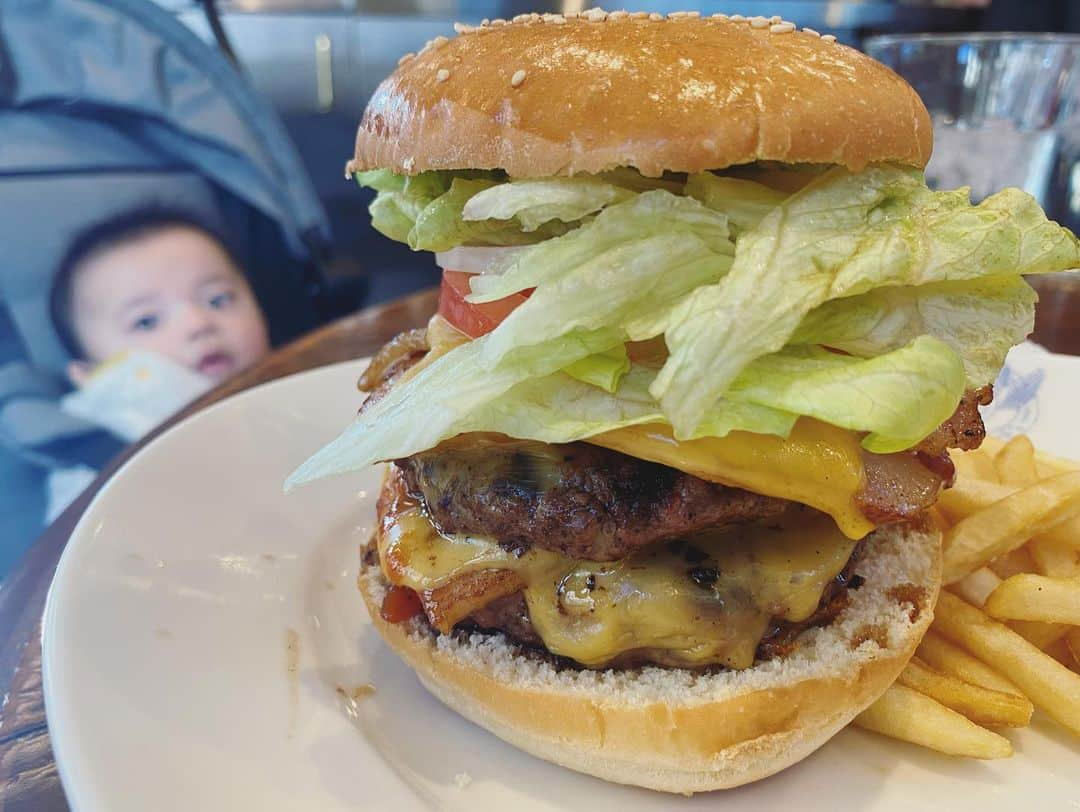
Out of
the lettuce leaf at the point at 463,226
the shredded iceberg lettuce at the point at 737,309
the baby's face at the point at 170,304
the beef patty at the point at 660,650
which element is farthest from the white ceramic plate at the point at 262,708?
the baby's face at the point at 170,304

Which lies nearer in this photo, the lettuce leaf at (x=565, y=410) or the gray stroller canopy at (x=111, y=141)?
the lettuce leaf at (x=565, y=410)

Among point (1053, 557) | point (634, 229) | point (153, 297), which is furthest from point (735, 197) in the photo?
point (153, 297)

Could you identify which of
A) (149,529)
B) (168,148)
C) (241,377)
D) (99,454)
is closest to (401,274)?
(168,148)

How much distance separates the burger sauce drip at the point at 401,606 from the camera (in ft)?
4.91

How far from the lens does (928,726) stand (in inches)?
50.8

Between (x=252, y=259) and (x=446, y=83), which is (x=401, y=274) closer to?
(x=252, y=259)

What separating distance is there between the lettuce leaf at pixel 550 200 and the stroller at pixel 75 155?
2833 millimetres

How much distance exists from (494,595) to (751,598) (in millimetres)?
408

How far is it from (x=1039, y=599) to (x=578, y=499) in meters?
0.76

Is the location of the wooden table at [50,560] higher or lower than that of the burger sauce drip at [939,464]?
lower

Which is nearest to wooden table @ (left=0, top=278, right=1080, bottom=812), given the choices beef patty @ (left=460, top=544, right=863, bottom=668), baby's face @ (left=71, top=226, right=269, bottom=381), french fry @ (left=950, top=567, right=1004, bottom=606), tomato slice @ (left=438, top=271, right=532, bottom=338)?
beef patty @ (left=460, top=544, right=863, bottom=668)

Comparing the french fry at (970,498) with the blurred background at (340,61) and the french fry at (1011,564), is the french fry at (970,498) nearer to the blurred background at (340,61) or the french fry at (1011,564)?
→ the french fry at (1011,564)

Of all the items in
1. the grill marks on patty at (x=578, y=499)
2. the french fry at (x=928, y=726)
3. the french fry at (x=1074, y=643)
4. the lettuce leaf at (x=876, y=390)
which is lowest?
the french fry at (x=1074, y=643)

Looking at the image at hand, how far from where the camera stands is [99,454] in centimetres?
349
